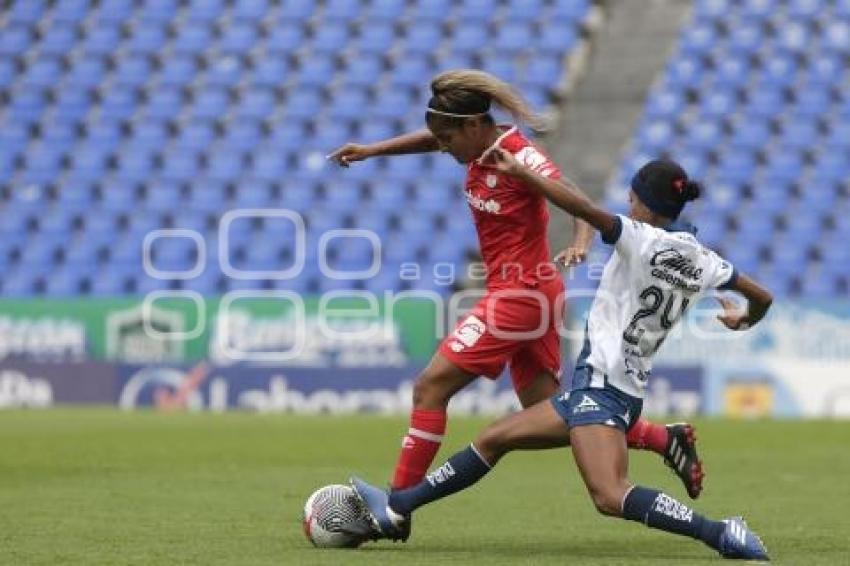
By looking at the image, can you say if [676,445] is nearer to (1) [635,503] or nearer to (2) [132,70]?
(1) [635,503]

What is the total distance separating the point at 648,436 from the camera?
27.4 ft

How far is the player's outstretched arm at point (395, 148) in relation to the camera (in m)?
8.73

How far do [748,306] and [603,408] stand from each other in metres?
0.84

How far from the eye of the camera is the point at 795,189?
24.7 m

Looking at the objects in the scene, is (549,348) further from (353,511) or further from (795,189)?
(795,189)

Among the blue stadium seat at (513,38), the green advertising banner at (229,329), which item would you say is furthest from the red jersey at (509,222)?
the blue stadium seat at (513,38)

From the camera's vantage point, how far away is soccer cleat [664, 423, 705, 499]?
26.9 feet

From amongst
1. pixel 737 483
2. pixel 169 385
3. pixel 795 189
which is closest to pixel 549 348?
pixel 737 483

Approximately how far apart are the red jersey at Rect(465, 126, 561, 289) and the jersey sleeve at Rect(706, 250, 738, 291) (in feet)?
3.21

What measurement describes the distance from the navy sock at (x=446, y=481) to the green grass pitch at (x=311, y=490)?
0.68 feet

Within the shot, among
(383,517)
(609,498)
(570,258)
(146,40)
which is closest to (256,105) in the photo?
(146,40)

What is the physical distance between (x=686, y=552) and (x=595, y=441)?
0.72 m

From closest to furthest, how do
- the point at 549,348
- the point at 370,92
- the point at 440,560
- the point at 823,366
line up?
the point at 440,560 → the point at 549,348 → the point at 823,366 → the point at 370,92

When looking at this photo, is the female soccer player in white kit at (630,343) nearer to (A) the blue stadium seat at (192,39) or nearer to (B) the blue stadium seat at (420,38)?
(B) the blue stadium seat at (420,38)
